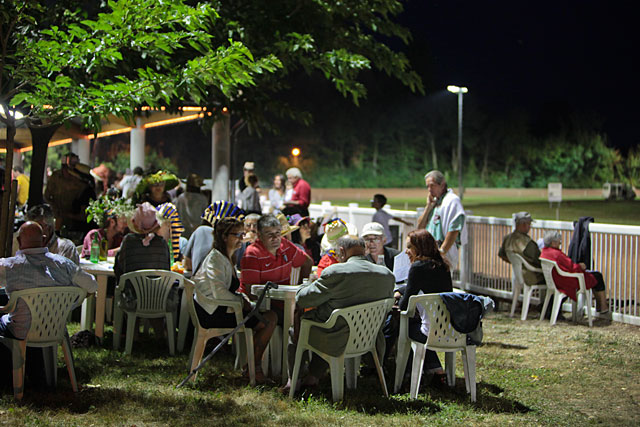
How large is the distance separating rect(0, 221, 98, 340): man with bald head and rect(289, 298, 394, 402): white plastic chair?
6.06 feet

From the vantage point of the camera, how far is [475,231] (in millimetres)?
11508

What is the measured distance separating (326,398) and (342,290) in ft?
3.02

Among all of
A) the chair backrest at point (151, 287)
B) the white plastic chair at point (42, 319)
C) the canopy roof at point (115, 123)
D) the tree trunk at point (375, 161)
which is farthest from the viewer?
the tree trunk at point (375, 161)

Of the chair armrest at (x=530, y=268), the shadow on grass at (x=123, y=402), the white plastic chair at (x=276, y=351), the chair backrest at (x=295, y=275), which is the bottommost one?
the shadow on grass at (x=123, y=402)

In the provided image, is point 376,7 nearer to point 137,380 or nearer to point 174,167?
point 137,380

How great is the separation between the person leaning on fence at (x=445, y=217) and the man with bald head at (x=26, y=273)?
413cm

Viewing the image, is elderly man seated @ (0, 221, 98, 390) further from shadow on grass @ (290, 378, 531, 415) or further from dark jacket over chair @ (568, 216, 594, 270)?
dark jacket over chair @ (568, 216, 594, 270)

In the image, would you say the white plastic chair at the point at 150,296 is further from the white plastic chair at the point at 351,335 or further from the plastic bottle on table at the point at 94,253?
the white plastic chair at the point at 351,335

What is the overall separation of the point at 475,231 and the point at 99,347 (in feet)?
20.8

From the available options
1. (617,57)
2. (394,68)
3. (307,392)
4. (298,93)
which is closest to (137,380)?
(307,392)

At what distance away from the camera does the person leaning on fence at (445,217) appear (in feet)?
26.6

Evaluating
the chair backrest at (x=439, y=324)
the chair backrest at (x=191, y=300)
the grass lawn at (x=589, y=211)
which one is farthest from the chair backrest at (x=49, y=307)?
the grass lawn at (x=589, y=211)

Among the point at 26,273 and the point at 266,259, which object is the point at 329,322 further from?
the point at 26,273

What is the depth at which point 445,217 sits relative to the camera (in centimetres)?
820
